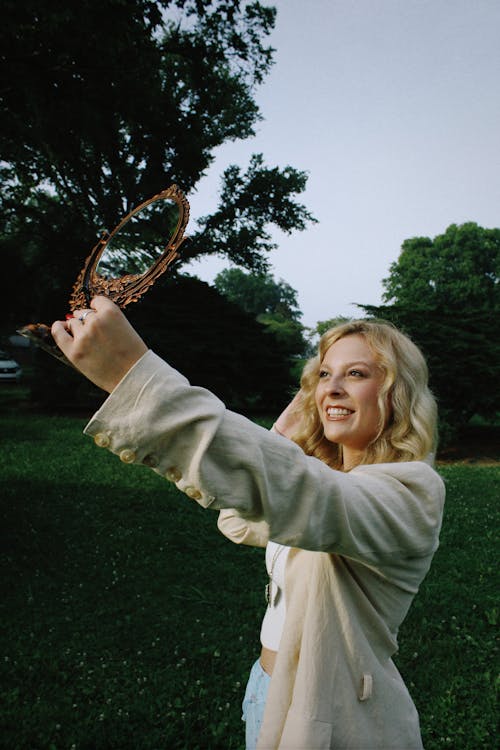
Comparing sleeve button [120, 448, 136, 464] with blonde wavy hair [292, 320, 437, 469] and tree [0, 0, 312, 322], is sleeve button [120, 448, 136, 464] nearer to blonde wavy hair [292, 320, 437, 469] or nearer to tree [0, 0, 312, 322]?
blonde wavy hair [292, 320, 437, 469]

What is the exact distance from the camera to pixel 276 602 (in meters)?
1.92

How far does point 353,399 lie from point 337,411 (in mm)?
70

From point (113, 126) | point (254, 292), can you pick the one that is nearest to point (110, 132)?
point (113, 126)

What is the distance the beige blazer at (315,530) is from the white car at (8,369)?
81.9ft

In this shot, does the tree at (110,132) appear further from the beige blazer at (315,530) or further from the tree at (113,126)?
the beige blazer at (315,530)

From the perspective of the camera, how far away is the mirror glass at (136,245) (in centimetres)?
153

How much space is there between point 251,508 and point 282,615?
0.94 metres

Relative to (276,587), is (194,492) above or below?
above

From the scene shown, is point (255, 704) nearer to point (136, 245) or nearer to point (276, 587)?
point (276, 587)

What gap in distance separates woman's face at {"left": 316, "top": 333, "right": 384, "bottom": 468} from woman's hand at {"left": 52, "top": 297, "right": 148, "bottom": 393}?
0.87 meters

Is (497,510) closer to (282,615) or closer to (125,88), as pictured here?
(282,615)

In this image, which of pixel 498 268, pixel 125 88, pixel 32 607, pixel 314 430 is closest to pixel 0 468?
pixel 32 607

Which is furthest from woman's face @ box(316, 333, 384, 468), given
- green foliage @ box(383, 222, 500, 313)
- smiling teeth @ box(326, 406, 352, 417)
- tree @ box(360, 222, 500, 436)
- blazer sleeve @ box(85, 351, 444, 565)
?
green foliage @ box(383, 222, 500, 313)

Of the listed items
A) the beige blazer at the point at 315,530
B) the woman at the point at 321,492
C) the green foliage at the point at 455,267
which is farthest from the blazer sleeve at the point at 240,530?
the green foliage at the point at 455,267
